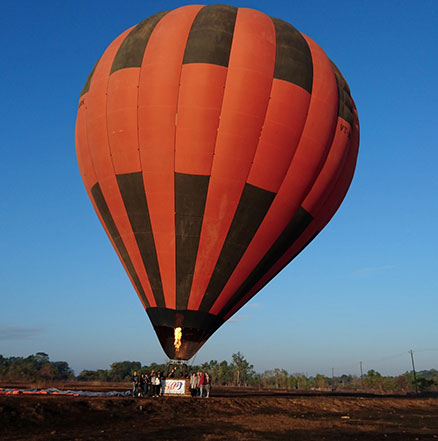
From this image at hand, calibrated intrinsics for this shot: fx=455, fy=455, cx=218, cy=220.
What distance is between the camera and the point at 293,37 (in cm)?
1738

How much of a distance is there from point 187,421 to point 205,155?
8.37 meters

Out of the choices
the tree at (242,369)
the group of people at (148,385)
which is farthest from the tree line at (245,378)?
the group of people at (148,385)

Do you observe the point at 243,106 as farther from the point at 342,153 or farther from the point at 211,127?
the point at 342,153

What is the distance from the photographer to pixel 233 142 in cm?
1560

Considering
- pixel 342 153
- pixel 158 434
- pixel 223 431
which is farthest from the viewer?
pixel 342 153

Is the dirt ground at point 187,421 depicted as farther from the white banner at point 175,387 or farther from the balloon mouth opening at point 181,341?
the balloon mouth opening at point 181,341

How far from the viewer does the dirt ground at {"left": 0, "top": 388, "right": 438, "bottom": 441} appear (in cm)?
977

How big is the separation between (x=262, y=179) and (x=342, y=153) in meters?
4.00

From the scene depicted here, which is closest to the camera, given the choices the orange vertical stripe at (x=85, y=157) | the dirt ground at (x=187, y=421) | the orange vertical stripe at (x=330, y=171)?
the dirt ground at (x=187, y=421)

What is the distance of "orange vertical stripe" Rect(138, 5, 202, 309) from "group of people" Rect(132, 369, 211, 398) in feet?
9.55

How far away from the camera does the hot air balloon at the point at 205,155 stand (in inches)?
617

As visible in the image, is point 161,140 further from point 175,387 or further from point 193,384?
point 193,384

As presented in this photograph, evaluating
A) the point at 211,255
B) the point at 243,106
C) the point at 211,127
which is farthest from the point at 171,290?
the point at 243,106

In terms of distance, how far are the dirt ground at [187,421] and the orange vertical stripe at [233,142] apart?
373 cm
